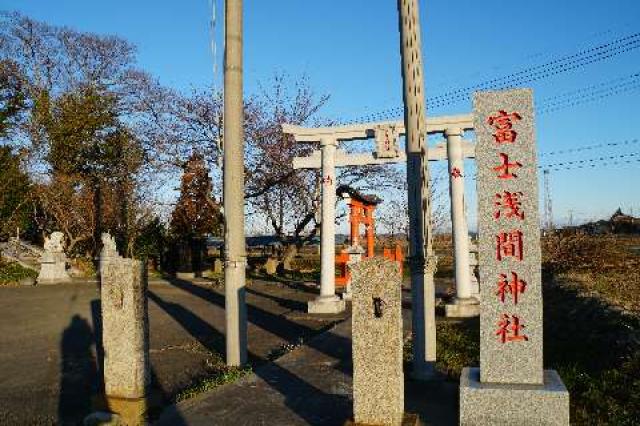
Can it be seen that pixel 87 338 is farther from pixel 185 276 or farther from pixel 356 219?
pixel 185 276

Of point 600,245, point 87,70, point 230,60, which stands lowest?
point 600,245

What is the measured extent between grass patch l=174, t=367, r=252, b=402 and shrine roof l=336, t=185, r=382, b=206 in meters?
8.89

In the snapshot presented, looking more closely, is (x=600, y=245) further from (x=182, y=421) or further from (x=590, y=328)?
(x=182, y=421)

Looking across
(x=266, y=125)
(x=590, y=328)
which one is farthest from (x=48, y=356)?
(x=266, y=125)

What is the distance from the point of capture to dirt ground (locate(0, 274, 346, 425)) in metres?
6.28

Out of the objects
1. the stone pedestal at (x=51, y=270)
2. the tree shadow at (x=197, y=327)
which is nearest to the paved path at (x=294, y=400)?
the tree shadow at (x=197, y=327)

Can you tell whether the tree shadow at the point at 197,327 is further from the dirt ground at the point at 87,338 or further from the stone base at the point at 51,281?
the stone base at the point at 51,281

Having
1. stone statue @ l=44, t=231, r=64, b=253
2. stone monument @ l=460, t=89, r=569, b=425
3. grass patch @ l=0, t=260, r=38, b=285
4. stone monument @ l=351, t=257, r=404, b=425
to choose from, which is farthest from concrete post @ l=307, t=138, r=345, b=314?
grass patch @ l=0, t=260, r=38, b=285

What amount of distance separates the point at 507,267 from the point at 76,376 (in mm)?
5590

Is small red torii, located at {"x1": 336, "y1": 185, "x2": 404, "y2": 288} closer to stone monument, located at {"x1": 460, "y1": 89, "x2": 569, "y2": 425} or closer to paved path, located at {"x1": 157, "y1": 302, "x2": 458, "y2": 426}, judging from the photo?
paved path, located at {"x1": 157, "y1": 302, "x2": 458, "y2": 426}

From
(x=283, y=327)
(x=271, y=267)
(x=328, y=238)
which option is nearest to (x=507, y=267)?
(x=283, y=327)

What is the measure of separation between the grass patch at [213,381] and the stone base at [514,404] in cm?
297

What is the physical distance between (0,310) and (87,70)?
17.2m

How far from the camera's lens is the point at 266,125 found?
2603cm
